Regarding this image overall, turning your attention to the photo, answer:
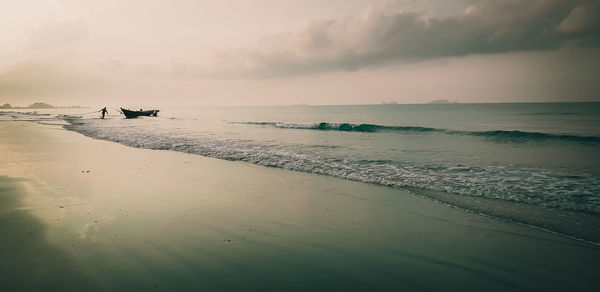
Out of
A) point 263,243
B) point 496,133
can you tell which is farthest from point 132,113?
point 263,243

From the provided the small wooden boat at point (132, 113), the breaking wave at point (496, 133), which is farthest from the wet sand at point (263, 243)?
the small wooden boat at point (132, 113)

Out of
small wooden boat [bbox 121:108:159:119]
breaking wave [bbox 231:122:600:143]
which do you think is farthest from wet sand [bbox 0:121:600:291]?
small wooden boat [bbox 121:108:159:119]

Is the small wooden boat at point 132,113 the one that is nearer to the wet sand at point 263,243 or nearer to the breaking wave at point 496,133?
the breaking wave at point 496,133

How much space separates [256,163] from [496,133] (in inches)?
957

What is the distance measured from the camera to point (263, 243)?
179 inches

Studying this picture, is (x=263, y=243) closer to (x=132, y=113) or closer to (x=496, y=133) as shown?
(x=496, y=133)

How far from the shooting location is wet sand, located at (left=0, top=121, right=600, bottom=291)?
346 centimetres

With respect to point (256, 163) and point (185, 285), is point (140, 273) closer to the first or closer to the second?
point (185, 285)

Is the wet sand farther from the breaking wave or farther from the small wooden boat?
the small wooden boat

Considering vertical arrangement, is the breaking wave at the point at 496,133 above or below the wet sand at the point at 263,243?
above

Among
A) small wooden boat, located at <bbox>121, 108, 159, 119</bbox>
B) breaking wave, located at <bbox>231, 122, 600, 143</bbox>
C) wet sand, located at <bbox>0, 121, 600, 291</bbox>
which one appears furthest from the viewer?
small wooden boat, located at <bbox>121, 108, 159, 119</bbox>

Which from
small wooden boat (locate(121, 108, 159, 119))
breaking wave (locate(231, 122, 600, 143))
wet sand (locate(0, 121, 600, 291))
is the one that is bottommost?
wet sand (locate(0, 121, 600, 291))

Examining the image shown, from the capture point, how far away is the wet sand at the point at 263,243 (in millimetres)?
3463

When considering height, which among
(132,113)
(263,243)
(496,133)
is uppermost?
(132,113)
